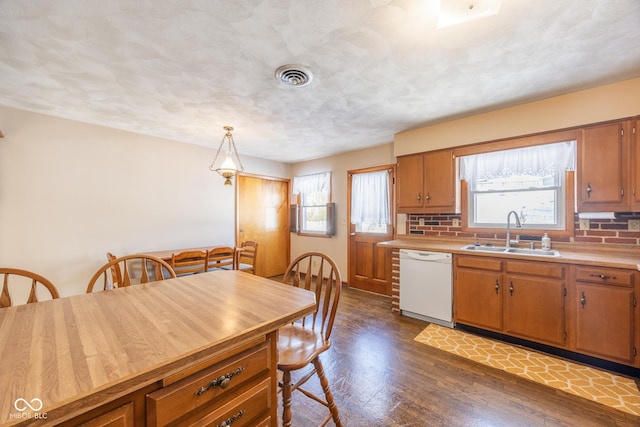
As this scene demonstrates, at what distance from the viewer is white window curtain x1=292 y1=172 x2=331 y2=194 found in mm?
4784

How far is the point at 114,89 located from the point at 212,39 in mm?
Result: 1284

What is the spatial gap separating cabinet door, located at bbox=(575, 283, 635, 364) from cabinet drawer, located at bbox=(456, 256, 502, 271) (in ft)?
1.87

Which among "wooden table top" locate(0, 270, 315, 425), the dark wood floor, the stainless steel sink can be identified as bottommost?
the dark wood floor

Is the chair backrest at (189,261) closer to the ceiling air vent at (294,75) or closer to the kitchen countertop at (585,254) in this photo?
the ceiling air vent at (294,75)

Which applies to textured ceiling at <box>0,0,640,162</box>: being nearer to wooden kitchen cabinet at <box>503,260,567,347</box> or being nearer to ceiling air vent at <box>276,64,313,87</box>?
ceiling air vent at <box>276,64,313,87</box>

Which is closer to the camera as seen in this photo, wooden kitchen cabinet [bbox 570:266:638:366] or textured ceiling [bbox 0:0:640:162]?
textured ceiling [bbox 0:0:640:162]

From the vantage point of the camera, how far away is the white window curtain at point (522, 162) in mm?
2492

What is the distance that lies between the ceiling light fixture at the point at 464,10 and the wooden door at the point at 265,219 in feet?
12.4

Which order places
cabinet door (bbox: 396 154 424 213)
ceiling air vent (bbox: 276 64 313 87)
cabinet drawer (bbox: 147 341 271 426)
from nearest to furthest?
cabinet drawer (bbox: 147 341 271 426) → ceiling air vent (bbox: 276 64 313 87) → cabinet door (bbox: 396 154 424 213)

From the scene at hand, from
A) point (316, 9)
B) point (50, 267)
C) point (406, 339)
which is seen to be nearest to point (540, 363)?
point (406, 339)

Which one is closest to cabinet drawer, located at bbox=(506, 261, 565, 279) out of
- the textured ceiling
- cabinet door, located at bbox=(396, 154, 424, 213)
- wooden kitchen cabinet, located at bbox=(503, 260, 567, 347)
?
wooden kitchen cabinet, located at bbox=(503, 260, 567, 347)

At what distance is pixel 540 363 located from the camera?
2.15 meters

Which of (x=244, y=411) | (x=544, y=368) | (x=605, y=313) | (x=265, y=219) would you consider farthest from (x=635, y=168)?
(x=265, y=219)

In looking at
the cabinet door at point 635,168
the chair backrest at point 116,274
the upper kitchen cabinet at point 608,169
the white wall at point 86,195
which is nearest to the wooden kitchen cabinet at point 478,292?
the upper kitchen cabinet at point 608,169
